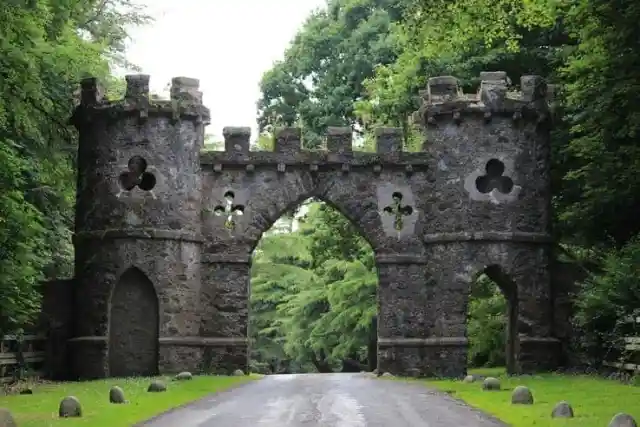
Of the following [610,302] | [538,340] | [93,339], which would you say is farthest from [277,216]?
[610,302]

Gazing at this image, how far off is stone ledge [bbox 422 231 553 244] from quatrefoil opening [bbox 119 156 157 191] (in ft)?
23.2

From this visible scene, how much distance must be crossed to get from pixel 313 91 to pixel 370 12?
3769 millimetres

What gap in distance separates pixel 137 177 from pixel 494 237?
8.77 meters

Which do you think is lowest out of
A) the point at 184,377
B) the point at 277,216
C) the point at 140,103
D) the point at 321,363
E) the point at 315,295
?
the point at 321,363

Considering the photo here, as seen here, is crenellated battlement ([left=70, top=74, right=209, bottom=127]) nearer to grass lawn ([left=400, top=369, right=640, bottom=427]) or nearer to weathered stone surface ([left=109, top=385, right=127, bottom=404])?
grass lawn ([left=400, top=369, right=640, bottom=427])

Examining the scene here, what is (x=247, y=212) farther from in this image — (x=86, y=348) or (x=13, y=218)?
(x=13, y=218)

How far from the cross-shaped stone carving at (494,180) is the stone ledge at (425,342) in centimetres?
374

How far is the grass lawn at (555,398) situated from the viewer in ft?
39.9

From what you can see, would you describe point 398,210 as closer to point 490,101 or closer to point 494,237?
point 494,237

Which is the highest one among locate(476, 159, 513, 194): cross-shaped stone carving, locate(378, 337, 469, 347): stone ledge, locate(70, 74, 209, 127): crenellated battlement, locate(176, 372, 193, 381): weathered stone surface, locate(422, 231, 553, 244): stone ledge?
locate(70, 74, 209, 127): crenellated battlement

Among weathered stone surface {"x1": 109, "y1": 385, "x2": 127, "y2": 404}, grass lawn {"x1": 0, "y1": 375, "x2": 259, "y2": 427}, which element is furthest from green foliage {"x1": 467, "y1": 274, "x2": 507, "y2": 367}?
weathered stone surface {"x1": 109, "y1": 385, "x2": 127, "y2": 404}

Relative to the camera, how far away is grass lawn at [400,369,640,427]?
479 inches

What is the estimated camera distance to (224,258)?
79.4 feet

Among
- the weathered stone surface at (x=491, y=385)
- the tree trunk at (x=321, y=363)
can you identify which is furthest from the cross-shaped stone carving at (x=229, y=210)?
the tree trunk at (x=321, y=363)
